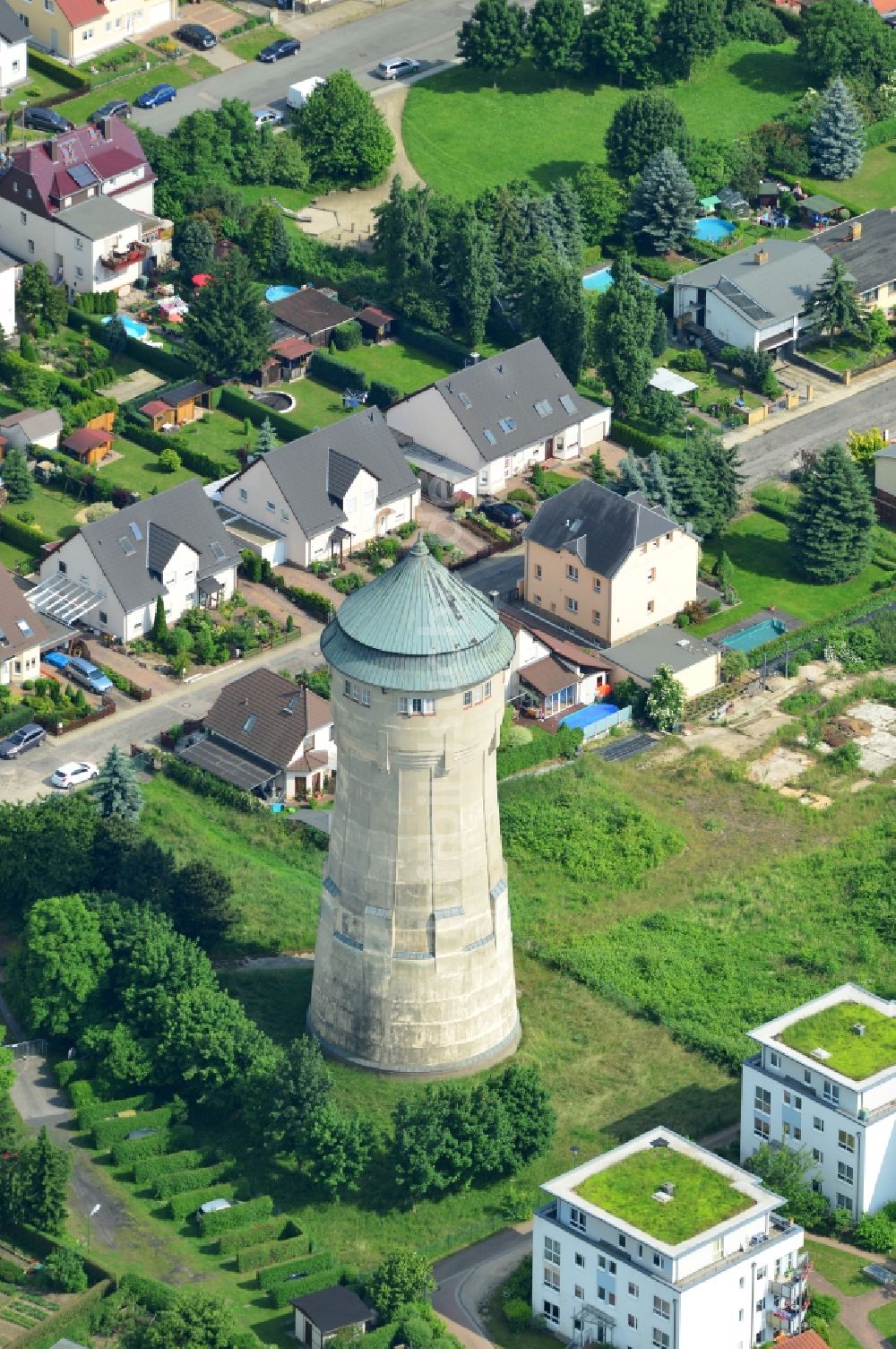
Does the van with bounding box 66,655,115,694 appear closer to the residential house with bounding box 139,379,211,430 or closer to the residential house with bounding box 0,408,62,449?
the residential house with bounding box 0,408,62,449

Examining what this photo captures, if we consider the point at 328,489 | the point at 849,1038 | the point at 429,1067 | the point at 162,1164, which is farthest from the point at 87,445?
the point at 849,1038

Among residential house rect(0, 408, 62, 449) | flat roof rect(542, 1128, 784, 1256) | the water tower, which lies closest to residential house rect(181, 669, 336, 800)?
the water tower

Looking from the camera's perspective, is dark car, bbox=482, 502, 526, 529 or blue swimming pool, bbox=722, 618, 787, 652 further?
dark car, bbox=482, 502, 526, 529

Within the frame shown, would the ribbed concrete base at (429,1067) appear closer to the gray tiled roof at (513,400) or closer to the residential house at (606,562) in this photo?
the residential house at (606,562)

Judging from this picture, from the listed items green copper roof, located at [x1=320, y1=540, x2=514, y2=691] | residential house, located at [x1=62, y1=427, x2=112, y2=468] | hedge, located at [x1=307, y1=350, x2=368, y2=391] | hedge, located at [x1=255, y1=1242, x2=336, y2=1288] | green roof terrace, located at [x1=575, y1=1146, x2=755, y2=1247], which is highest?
green copper roof, located at [x1=320, y1=540, x2=514, y2=691]

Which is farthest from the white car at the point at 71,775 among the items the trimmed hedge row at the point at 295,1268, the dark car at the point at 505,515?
the trimmed hedge row at the point at 295,1268

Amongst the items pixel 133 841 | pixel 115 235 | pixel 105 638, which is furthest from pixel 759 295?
pixel 133 841
